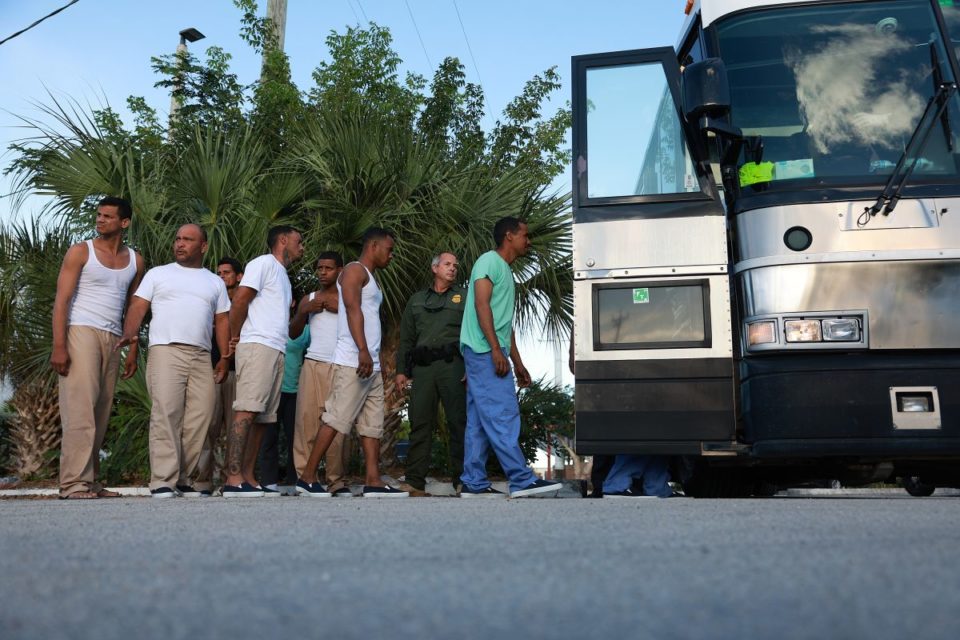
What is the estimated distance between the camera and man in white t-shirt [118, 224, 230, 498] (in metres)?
6.86

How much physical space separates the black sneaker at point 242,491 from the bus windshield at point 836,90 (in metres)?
3.49

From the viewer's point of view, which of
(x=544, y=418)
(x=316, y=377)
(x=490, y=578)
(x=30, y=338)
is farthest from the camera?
(x=544, y=418)

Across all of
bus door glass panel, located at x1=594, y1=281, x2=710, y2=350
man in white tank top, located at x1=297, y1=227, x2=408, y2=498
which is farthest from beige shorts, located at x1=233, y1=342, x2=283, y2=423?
bus door glass panel, located at x1=594, y1=281, x2=710, y2=350

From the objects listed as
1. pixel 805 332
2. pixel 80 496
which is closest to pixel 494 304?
pixel 805 332

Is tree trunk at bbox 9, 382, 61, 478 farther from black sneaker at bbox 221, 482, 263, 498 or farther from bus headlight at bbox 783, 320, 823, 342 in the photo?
bus headlight at bbox 783, 320, 823, 342

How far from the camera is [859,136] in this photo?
18.5ft

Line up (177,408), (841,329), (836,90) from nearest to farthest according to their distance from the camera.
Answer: (841,329) < (836,90) < (177,408)

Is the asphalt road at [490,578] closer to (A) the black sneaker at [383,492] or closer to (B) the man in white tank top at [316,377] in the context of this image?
(A) the black sneaker at [383,492]

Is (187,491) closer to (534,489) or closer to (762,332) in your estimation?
(534,489)

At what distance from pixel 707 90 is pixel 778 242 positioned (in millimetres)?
827

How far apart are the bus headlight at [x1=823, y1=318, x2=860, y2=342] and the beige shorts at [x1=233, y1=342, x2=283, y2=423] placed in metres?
3.58

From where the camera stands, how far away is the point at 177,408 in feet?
22.8

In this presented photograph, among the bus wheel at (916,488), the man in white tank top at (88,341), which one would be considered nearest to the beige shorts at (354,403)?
the man in white tank top at (88,341)

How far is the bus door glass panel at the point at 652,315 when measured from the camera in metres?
5.54
